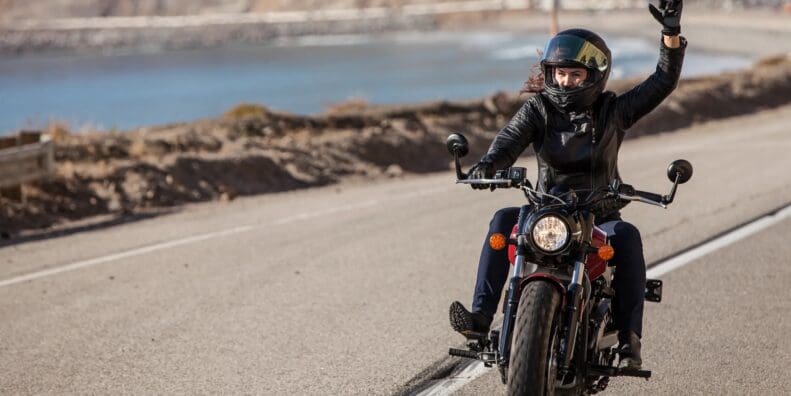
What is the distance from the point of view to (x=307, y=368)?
685cm

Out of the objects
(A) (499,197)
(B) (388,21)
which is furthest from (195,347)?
(B) (388,21)

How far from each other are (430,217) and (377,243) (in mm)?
1756

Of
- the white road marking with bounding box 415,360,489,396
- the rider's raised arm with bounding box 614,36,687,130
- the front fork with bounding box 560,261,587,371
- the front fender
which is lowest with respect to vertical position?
the white road marking with bounding box 415,360,489,396

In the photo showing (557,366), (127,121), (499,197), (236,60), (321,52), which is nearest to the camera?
(557,366)

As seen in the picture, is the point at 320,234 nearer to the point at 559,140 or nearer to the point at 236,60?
the point at 559,140

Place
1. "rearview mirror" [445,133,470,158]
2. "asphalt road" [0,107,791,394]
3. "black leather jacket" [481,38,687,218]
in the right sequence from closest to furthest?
1. "rearview mirror" [445,133,470,158]
2. "black leather jacket" [481,38,687,218]
3. "asphalt road" [0,107,791,394]

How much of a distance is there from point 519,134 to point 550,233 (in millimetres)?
893

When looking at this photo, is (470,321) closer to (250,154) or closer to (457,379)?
(457,379)

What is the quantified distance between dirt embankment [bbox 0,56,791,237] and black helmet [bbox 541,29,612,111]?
933cm

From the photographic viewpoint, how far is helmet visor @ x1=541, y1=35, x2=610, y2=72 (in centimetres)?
567

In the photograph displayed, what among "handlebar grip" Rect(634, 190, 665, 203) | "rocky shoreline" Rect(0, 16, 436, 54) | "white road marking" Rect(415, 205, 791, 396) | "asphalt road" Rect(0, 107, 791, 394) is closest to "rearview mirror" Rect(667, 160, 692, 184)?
"handlebar grip" Rect(634, 190, 665, 203)

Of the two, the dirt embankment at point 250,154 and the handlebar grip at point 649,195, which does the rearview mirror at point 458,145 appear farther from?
the dirt embankment at point 250,154

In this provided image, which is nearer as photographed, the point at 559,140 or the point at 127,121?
the point at 559,140

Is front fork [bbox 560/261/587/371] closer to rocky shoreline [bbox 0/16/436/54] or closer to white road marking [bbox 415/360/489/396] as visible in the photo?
white road marking [bbox 415/360/489/396]
